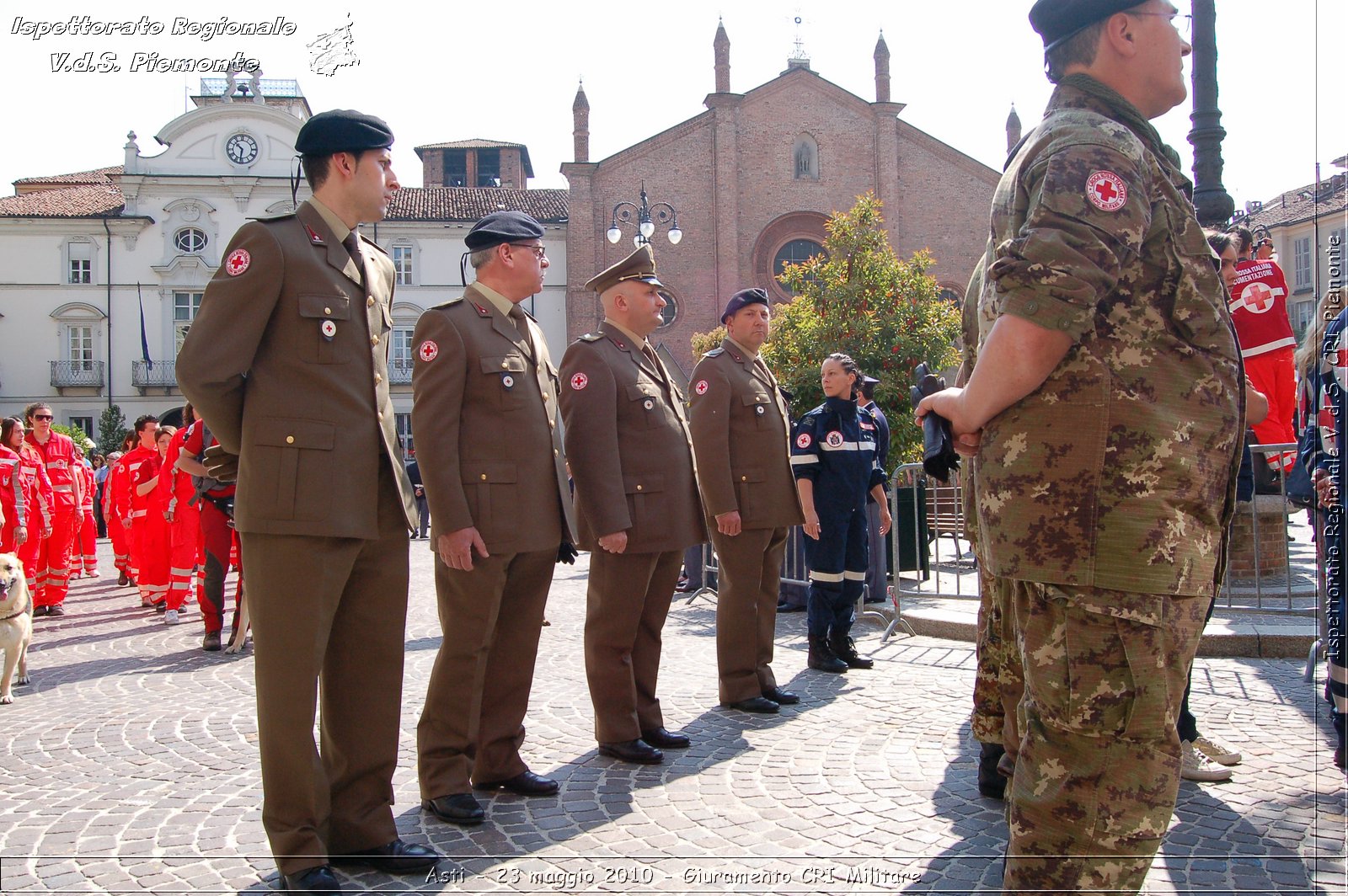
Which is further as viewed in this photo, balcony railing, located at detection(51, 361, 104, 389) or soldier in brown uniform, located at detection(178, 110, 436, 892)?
balcony railing, located at detection(51, 361, 104, 389)

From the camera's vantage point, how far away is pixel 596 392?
5.06 m

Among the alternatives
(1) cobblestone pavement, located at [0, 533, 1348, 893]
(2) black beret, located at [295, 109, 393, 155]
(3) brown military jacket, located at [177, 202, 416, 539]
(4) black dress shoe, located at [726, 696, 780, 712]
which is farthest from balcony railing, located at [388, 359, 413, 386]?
(3) brown military jacket, located at [177, 202, 416, 539]

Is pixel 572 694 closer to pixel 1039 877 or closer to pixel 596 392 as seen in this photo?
pixel 596 392

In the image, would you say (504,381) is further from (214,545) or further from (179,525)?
(179,525)

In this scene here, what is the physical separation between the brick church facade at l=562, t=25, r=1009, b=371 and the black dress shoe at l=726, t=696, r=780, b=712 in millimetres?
34702

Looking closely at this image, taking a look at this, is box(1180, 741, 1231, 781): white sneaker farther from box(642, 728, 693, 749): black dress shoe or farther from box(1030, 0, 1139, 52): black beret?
box(1030, 0, 1139, 52): black beret

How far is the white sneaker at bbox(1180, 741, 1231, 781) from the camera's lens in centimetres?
439

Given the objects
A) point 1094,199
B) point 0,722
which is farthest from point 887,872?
point 0,722

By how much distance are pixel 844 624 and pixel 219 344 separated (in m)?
4.94

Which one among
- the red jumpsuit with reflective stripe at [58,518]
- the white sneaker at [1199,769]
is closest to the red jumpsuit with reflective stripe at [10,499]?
the red jumpsuit with reflective stripe at [58,518]

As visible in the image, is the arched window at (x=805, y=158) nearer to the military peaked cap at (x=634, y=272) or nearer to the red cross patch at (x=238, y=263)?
the military peaked cap at (x=634, y=272)

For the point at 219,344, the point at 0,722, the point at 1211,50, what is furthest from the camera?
the point at 1211,50

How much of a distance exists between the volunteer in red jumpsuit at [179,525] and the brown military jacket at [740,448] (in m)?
A: 6.70

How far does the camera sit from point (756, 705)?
19.4 feet
